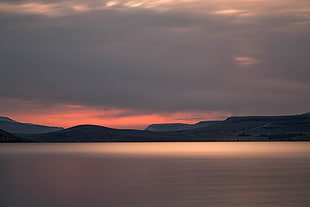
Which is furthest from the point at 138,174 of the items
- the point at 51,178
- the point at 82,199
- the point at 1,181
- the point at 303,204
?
the point at 303,204

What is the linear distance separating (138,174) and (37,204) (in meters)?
25.0

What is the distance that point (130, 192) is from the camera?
1604 inches

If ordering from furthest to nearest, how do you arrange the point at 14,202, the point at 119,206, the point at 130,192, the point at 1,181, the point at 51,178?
1. the point at 51,178
2. the point at 1,181
3. the point at 130,192
4. the point at 14,202
5. the point at 119,206

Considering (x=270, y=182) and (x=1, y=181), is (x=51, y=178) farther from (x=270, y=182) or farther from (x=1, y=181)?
(x=270, y=182)

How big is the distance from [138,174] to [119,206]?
25703 millimetres

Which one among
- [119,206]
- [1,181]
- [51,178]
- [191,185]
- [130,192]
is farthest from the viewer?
[51,178]

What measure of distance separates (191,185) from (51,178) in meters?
16.4

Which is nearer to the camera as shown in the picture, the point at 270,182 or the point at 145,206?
the point at 145,206

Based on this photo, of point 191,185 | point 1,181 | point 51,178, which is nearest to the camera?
point 191,185

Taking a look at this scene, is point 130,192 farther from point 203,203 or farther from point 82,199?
point 203,203

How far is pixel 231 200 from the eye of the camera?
35469 millimetres

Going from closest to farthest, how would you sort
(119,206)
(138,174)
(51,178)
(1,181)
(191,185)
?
1. (119,206)
2. (191,185)
3. (1,181)
4. (51,178)
5. (138,174)

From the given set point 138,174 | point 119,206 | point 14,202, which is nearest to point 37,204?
point 14,202

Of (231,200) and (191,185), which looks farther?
(191,185)
